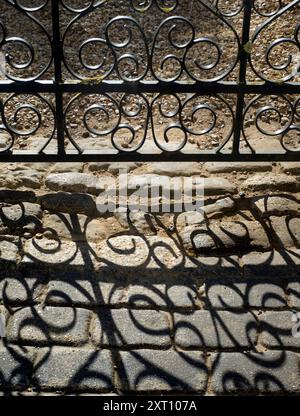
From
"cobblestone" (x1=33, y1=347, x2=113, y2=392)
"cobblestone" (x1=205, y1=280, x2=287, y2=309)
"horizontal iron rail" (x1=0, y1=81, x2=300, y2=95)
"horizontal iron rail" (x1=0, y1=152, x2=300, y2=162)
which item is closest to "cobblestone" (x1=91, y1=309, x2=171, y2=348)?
"cobblestone" (x1=33, y1=347, x2=113, y2=392)

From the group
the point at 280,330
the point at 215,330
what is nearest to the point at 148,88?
the point at 215,330

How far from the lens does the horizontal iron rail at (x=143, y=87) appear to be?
14.1 feet

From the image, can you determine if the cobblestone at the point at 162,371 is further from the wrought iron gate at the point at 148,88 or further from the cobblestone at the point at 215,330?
the wrought iron gate at the point at 148,88

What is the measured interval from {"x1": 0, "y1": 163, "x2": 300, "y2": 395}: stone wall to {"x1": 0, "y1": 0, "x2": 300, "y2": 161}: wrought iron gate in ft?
1.11

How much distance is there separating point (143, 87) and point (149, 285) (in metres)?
1.21

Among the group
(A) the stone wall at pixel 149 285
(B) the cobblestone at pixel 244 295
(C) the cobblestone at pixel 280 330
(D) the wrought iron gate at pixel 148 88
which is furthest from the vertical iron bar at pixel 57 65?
(C) the cobblestone at pixel 280 330

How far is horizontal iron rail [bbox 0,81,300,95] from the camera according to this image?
A: 4289 millimetres

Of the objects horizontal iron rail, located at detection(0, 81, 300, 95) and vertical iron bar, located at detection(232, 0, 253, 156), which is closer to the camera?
vertical iron bar, located at detection(232, 0, 253, 156)

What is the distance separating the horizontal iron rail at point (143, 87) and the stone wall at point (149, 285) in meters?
0.85

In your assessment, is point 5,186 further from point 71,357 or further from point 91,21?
point 91,21

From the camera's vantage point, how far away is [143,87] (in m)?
4.31

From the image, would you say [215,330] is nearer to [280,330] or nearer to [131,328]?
[280,330]

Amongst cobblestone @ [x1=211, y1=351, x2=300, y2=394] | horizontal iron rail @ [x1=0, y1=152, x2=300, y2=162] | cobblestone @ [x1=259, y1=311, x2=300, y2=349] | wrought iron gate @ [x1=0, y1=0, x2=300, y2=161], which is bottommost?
cobblestone @ [x1=211, y1=351, x2=300, y2=394]

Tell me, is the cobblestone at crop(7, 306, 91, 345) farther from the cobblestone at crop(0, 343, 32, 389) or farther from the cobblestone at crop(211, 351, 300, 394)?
the cobblestone at crop(211, 351, 300, 394)
